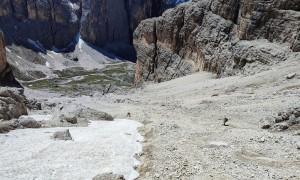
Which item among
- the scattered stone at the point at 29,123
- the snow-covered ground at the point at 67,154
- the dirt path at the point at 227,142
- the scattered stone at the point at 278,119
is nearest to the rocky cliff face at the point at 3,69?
the dirt path at the point at 227,142

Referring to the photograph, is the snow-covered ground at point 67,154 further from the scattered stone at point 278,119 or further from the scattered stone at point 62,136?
the scattered stone at point 278,119

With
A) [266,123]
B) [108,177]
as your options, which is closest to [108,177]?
[108,177]

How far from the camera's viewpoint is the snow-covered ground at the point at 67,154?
21.8m

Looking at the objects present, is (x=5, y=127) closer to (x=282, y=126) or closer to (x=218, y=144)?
(x=218, y=144)

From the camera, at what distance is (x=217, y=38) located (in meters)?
93.8

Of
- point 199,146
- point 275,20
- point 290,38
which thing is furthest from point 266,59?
point 199,146

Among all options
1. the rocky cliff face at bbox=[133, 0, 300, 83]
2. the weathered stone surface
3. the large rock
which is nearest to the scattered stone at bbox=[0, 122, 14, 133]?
the large rock

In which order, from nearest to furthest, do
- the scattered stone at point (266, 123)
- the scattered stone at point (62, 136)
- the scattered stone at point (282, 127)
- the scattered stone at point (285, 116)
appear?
the scattered stone at point (62, 136) < the scattered stone at point (282, 127) < the scattered stone at point (285, 116) < the scattered stone at point (266, 123)

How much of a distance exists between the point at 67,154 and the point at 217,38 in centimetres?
7393

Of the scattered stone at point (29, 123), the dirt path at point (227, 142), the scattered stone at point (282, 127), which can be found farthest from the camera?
the scattered stone at point (29, 123)

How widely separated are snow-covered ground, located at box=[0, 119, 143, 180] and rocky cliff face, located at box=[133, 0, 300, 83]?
4702 cm

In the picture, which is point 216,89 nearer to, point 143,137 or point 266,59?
point 266,59

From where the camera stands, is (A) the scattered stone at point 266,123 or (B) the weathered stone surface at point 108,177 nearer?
(B) the weathered stone surface at point 108,177

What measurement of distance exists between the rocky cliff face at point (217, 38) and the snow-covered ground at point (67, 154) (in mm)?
47022
